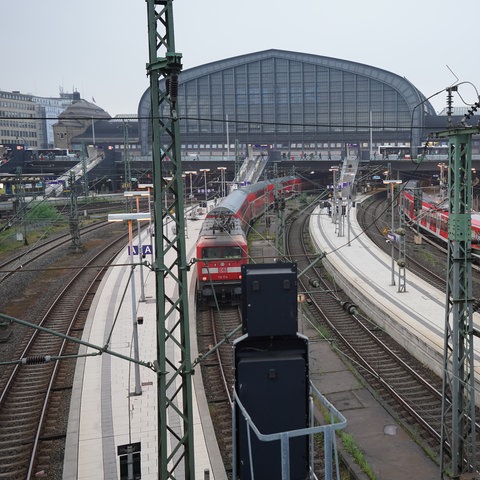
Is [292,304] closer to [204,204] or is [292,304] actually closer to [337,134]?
[204,204]

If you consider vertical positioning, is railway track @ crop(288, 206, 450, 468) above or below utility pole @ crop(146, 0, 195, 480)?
below

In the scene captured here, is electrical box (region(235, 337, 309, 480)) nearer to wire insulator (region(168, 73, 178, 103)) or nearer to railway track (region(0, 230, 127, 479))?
railway track (region(0, 230, 127, 479))

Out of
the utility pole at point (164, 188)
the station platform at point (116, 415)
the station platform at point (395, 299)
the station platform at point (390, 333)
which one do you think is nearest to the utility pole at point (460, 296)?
the station platform at point (390, 333)

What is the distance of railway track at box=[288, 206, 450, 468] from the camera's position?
1336 cm

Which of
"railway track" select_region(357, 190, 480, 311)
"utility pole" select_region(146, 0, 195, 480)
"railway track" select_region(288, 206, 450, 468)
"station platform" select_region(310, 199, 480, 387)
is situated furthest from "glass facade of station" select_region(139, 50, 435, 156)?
"utility pole" select_region(146, 0, 195, 480)

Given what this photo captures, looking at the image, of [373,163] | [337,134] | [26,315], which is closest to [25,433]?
[26,315]

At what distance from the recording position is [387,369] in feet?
54.7

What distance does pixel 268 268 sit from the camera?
25.1 feet

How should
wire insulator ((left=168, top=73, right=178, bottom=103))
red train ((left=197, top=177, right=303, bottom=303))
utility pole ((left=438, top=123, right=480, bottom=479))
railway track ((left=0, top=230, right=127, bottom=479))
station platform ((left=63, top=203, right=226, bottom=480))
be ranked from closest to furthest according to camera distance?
wire insulator ((left=168, top=73, right=178, bottom=103))
utility pole ((left=438, top=123, right=480, bottom=479))
station platform ((left=63, top=203, right=226, bottom=480))
railway track ((left=0, top=230, right=127, bottom=479))
red train ((left=197, top=177, right=303, bottom=303))

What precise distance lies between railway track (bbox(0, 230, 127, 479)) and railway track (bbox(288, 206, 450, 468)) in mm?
8167

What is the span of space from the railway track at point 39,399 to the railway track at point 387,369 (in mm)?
8167

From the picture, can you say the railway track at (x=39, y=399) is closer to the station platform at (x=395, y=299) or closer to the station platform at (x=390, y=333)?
the station platform at (x=390, y=333)

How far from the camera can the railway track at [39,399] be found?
37.2ft

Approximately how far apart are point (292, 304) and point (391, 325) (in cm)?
1372
